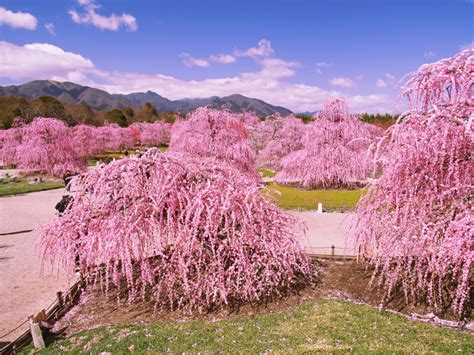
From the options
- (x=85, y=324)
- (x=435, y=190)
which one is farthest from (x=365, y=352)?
(x=85, y=324)

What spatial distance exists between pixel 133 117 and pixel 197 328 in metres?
80.0

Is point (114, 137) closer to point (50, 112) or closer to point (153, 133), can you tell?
point (153, 133)

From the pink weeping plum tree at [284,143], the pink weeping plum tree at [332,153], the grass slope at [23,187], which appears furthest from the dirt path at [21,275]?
the pink weeping plum tree at [284,143]

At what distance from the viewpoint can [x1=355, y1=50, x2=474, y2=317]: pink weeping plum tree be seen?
5.65 meters

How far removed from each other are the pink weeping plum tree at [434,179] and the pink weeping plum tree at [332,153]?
55.3 ft

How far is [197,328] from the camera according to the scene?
6.76m

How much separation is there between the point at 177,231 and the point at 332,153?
58.4 feet

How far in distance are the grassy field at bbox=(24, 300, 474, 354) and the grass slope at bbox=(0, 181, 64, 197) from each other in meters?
20.5

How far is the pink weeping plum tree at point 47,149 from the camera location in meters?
27.5

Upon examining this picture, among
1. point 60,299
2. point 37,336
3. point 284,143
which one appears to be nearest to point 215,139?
point 60,299

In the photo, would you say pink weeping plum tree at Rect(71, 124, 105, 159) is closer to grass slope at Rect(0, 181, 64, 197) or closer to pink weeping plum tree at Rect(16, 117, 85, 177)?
pink weeping plum tree at Rect(16, 117, 85, 177)

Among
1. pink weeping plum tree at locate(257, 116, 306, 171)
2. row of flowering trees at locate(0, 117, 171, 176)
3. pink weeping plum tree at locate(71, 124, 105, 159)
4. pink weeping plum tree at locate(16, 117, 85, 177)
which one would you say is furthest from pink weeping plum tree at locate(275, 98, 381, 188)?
pink weeping plum tree at locate(71, 124, 105, 159)

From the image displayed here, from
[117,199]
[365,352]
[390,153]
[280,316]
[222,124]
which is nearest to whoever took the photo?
[365,352]

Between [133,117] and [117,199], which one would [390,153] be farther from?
[133,117]
